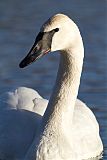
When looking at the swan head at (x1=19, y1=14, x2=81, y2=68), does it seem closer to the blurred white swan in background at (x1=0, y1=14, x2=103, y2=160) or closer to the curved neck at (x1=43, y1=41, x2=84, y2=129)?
the blurred white swan in background at (x1=0, y1=14, x2=103, y2=160)

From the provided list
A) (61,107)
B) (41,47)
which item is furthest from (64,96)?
(41,47)

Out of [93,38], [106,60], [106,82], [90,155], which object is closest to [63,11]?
[93,38]

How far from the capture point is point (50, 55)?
549 inches

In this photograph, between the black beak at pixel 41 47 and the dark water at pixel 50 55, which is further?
the dark water at pixel 50 55

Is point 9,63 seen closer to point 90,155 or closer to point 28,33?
point 28,33

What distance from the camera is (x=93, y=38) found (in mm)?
14852

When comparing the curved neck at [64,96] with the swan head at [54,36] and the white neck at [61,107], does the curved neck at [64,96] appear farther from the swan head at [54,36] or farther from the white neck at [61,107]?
the swan head at [54,36]

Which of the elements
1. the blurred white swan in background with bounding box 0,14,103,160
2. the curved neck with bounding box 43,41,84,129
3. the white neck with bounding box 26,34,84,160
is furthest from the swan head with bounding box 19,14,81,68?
the curved neck with bounding box 43,41,84,129

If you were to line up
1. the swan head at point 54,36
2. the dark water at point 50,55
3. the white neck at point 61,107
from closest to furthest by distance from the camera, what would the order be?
the swan head at point 54,36
the white neck at point 61,107
the dark water at point 50,55

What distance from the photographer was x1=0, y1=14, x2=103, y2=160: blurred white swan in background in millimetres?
8328

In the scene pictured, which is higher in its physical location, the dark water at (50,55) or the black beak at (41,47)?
the dark water at (50,55)

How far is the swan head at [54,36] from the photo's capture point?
8.27 m

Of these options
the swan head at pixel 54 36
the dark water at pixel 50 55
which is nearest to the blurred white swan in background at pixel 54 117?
the swan head at pixel 54 36

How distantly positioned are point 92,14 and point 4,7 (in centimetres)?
163
